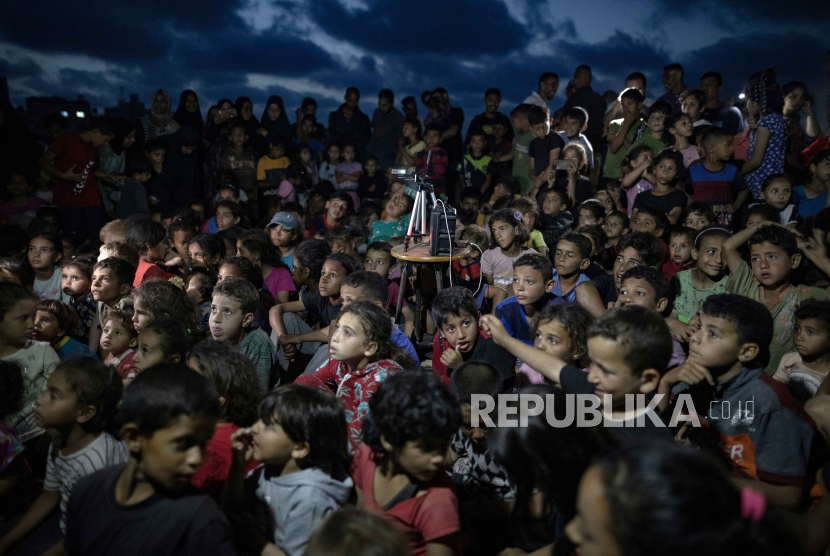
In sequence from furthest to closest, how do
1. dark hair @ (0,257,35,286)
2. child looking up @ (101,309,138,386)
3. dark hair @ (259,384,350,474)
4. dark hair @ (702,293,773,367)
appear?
dark hair @ (0,257,35,286), child looking up @ (101,309,138,386), dark hair @ (702,293,773,367), dark hair @ (259,384,350,474)

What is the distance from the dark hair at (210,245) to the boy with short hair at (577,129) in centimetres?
403

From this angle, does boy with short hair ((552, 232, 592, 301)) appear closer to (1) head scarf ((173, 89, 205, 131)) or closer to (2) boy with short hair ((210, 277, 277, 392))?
(2) boy with short hair ((210, 277, 277, 392))

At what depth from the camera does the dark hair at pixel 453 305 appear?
290 cm

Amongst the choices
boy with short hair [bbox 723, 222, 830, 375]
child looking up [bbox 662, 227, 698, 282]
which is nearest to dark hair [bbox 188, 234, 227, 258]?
child looking up [bbox 662, 227, 698, 282]

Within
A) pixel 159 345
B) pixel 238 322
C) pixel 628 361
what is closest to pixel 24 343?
pixel 159 345

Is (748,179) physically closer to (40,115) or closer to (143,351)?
(143,351)

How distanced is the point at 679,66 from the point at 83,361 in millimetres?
7227

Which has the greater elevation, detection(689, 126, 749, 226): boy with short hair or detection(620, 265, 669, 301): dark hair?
detection(689, 126, 749, 226): boy with short hair

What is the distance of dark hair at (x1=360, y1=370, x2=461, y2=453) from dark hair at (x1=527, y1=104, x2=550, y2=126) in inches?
212

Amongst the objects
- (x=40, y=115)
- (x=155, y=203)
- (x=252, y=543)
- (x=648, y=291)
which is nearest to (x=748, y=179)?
(x=648, y=291)

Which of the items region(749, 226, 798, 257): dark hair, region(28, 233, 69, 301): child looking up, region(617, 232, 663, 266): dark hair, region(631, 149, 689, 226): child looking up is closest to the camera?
region(749, 226, 798, 257): dark hair

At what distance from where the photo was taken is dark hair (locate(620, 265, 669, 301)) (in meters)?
3.14

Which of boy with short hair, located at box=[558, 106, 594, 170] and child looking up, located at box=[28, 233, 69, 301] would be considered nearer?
child looking up, located at box=[28, 233, 69, 301]

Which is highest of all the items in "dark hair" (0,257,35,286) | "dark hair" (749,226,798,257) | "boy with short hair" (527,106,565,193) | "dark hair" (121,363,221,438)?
"boy with short hair" (527,106,565,193)
